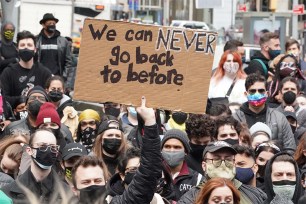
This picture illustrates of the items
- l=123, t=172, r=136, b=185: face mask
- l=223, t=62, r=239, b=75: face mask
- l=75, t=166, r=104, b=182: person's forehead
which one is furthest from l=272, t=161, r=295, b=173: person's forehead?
l=223, t=62, r=239, b=75: face mask

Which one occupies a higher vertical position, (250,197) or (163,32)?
(163,32)

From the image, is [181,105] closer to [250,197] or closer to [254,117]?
[250,197]

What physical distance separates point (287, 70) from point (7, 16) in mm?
6075

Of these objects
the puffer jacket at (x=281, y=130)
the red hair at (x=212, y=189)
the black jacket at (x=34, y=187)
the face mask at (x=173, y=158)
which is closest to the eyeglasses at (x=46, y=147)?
the black jacket at (x=34, y=187)

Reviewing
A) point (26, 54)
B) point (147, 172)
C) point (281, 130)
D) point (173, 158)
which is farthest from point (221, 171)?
point (26, 54)

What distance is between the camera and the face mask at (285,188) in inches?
366

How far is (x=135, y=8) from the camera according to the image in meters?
61.8

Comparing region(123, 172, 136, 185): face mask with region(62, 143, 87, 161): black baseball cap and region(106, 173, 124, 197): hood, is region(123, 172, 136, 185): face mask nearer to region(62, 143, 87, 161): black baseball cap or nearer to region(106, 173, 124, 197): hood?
region(106, 173, 124, 197): hood

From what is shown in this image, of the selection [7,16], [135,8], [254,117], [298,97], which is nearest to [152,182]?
[254,117]

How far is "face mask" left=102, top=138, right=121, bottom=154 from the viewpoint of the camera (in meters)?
10.9

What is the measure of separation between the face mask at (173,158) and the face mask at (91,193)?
6.73 ft

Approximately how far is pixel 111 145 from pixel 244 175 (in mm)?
1336

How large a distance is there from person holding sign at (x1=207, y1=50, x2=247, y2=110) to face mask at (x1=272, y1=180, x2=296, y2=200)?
17.1 ft

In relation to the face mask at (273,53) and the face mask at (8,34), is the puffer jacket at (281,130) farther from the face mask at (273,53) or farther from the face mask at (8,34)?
the face mask at (8,34)
